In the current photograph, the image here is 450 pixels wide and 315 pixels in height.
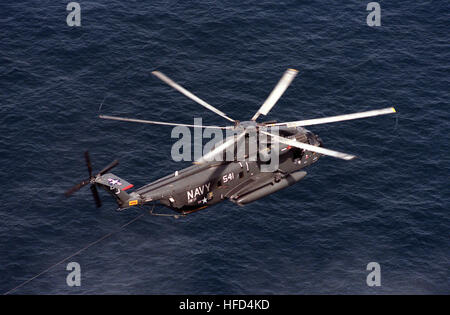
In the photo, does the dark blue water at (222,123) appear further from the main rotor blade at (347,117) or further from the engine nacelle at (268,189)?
the main rotor blade at (347,117)

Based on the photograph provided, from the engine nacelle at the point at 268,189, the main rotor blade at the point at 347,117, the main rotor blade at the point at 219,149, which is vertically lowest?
the engine nacelle at the point at 268,189

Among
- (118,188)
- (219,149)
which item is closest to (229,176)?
(219,149)

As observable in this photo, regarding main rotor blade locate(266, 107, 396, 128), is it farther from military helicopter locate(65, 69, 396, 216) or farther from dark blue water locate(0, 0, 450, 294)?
dark blue water locate(0, 0, 450, 294)

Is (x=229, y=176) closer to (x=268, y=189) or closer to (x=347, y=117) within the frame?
(x=268, y=189)

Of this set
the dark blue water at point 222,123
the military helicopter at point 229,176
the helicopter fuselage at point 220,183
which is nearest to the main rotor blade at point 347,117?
the military helicopter at point 229,176

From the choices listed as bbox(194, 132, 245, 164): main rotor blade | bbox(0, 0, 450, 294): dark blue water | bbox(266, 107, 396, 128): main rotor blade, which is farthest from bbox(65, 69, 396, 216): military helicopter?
bbox(0, 0, 450, 294): dark blue water

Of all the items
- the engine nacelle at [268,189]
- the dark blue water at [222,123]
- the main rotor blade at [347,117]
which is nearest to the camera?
the main rotor blade at [347,117]

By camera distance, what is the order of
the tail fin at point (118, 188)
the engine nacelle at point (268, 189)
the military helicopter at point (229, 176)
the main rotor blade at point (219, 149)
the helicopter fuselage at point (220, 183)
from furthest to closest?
the engine nacelle at point (268, 189) → the helicopter fuselage at point (220, 183) → the military helicopter at point (229, 176) → the tail fin at point (118, 188) → the main rotor blade at point (219, 149)

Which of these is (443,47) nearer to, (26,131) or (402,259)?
(402,259)
